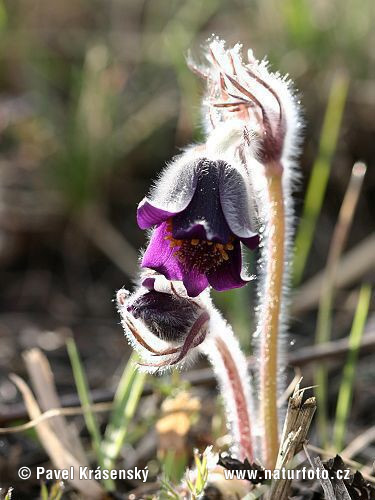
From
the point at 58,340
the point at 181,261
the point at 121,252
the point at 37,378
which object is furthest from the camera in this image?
the point at 121,252

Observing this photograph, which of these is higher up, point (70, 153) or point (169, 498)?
point (70, 153)

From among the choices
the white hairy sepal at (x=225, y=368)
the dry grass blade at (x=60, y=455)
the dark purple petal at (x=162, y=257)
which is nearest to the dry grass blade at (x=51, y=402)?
the dry grass blade at (x=60, y=455)

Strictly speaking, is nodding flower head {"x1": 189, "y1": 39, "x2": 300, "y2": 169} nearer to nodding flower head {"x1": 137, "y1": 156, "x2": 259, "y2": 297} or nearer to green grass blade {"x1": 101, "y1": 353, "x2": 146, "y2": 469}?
nodding flower head {"x1": 137, "y1": 156, "x2": 259, "y2": 297}

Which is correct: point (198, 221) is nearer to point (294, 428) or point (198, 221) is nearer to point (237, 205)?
point (237, 205)

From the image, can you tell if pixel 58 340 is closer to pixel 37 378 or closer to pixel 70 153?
pixel 37 378

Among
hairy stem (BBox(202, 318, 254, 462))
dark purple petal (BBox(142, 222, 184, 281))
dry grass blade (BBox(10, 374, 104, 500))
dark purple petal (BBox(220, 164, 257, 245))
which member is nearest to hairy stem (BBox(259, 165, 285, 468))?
hairy stem (BBox(202, 318, 254, 462))

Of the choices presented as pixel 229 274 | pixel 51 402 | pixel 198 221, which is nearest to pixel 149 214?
pixel 198 221

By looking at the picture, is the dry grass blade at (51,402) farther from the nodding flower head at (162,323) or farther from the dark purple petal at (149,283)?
the dark purple petal at (149,283)

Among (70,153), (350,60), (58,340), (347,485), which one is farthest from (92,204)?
(347,485)
